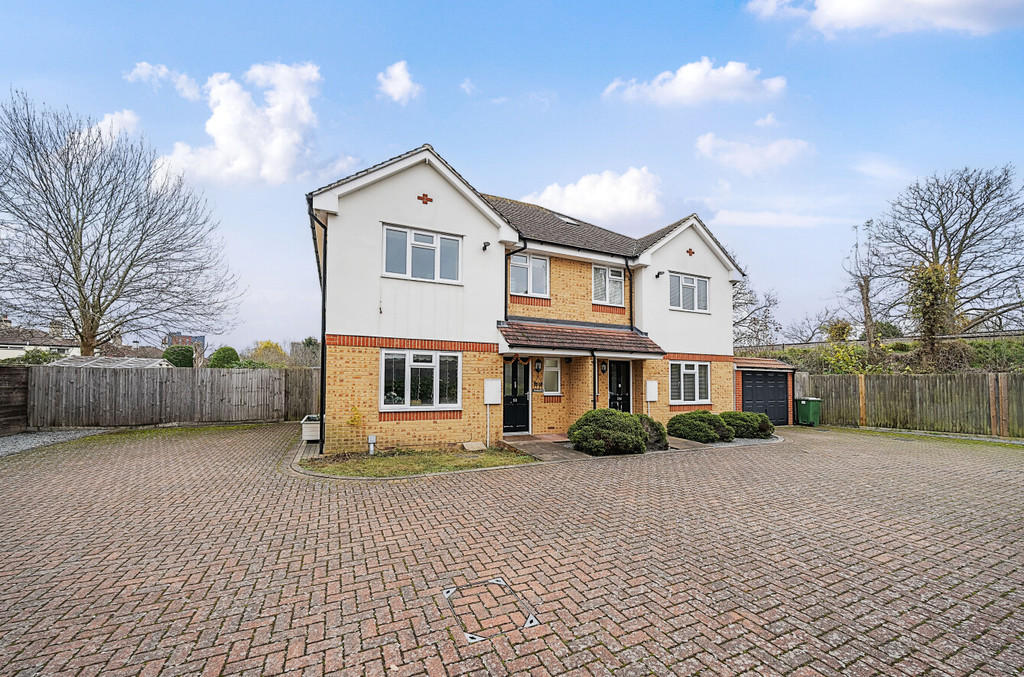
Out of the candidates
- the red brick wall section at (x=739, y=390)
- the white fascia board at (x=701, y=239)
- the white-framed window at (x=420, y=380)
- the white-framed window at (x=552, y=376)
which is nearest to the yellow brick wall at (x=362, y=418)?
the white-framed window at (x=420, y=380)

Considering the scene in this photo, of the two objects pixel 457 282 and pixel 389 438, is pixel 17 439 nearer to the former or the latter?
pixel 389 438

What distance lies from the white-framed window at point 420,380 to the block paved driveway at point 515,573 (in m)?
3.07

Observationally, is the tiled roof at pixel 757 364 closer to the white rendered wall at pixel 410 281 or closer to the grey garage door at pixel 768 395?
the grey garage door at pixel 768 395

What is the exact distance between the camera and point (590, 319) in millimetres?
14070

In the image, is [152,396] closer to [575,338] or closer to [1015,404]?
[575,338]

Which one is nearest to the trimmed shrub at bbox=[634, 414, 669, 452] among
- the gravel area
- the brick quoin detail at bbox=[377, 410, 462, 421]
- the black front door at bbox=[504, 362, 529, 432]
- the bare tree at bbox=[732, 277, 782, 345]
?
the black front door at bbox=[504, 362, 529, 432]

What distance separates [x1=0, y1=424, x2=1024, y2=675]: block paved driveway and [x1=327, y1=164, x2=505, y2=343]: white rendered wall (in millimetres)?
4000

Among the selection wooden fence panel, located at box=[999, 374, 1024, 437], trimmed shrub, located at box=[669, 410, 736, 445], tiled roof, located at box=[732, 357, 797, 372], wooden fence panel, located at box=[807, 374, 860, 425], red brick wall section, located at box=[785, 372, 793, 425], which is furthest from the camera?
red brick wall section, located at box=[785, 372, 793, 425]

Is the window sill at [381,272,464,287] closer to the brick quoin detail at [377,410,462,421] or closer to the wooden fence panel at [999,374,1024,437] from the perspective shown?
the brick quoin detail at [377,410,462,421]

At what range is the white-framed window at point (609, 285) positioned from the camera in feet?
47.2

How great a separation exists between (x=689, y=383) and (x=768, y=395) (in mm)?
4010

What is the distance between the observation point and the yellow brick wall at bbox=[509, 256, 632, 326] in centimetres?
1331

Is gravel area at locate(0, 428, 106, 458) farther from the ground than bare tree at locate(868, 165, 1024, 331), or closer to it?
closer to it

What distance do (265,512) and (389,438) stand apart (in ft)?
14.8
